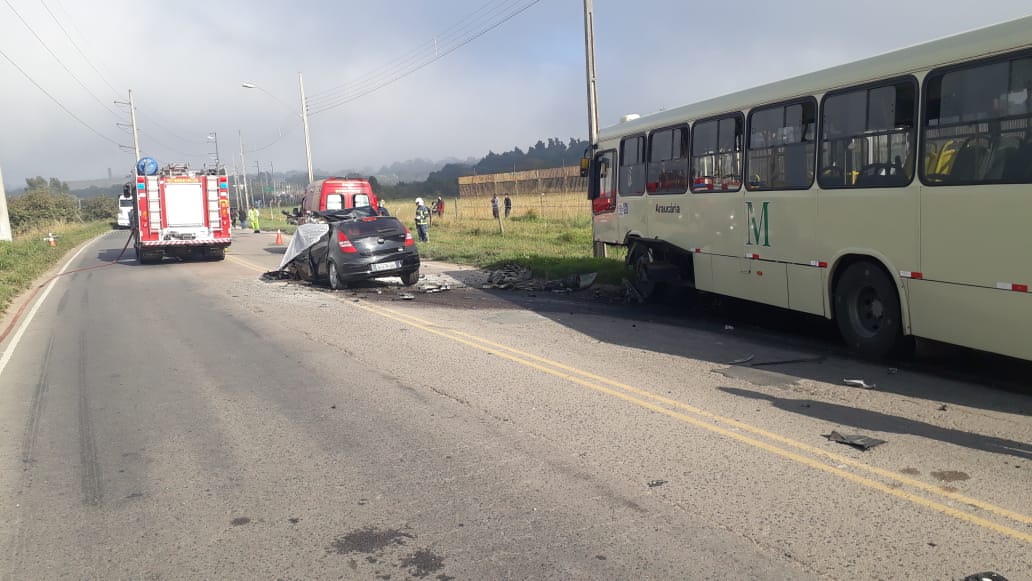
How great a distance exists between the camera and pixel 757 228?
977cm

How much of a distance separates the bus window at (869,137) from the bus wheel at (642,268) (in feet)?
14.2

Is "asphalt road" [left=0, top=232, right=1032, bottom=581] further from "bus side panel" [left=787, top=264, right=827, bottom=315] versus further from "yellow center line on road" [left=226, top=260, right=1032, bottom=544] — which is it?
"bus side panel" [left=787, top=264, right=827, bottom=315]

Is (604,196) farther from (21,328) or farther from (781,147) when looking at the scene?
(21,328)

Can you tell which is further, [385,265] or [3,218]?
[3,218]

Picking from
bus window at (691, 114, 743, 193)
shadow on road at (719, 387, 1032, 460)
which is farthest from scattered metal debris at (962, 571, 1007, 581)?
bus window at (691, 114, 743, 193)

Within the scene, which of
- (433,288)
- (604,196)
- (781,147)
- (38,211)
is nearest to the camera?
(781,147)

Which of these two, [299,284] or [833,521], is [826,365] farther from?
[299,284]

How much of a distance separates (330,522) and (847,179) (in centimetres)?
649

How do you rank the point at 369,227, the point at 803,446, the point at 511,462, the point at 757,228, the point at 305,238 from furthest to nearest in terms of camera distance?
the point at 305,238 → the point at 369,227 → the point at 757,228 → the point at 803,446 → the point at 511,462

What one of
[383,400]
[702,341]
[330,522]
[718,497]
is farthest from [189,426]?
[702,341]

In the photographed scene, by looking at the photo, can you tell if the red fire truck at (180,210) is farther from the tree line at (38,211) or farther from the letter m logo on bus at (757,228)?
the tree line at (38,211)

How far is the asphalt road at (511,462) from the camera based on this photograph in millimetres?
4043

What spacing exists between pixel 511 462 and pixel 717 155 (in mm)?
6688

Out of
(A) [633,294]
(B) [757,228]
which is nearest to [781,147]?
(B) [757,228]
